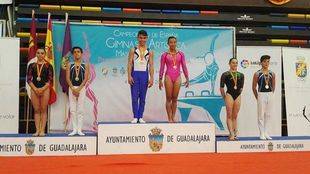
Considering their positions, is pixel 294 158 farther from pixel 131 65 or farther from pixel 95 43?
pixel 95 43

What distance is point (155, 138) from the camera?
503cm

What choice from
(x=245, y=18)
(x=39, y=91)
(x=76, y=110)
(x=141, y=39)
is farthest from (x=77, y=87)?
(x=245, y=18)

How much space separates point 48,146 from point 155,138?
131 cm

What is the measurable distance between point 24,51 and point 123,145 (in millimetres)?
3098

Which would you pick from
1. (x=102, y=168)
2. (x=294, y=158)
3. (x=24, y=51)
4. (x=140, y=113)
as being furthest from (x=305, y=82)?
(x=24, y=51)

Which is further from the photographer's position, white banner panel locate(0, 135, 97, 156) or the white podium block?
the white podium block

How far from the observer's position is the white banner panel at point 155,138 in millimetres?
4945

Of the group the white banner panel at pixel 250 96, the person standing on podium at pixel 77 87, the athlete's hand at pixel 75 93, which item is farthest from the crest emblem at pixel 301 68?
the athlete's hand at pixel 75 93

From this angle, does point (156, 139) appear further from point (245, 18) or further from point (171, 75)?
point (245, 18)

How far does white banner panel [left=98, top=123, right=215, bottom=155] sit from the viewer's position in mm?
4945

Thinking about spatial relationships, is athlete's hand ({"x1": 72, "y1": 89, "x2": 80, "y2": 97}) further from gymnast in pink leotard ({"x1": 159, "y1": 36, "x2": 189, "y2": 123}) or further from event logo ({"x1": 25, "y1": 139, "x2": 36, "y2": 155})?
gymnast in pink leotard ({"x1": 159, "y1": 36, "x2": 189, "y2": 123})

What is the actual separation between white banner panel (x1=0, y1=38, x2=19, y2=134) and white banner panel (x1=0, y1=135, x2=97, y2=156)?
50.1 inches

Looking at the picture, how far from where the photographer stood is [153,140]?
502 centimetres

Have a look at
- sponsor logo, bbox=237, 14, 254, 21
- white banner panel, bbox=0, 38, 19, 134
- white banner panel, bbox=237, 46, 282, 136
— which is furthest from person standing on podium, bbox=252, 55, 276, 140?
white banner panel, bbox=0, 38, 19, 134
